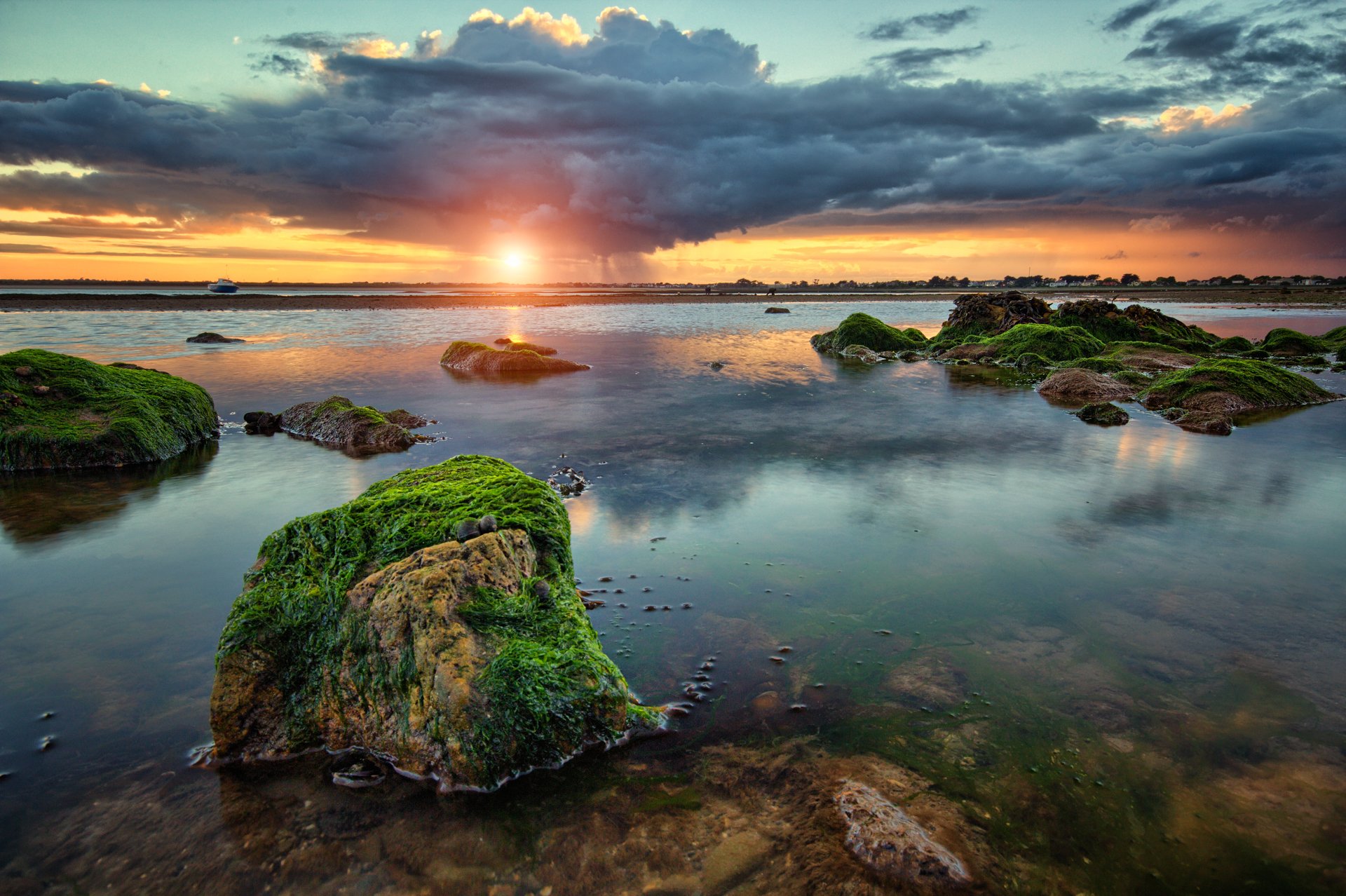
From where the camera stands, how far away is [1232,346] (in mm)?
24359

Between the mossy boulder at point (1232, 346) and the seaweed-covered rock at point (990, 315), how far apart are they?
5977 millimetres

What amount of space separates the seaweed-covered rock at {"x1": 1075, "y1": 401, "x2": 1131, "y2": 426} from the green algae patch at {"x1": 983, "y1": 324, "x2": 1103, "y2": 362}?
10.2m

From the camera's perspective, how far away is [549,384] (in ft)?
61.7

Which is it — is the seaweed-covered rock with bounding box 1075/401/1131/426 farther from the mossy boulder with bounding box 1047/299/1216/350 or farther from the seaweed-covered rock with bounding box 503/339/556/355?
the seaweed-covered rock with bounding box 503/339/556/355

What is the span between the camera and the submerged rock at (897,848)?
3.05 m

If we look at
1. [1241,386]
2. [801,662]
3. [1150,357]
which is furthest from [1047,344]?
[801,662]

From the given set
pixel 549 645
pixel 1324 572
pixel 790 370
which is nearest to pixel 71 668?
pixel 549 645

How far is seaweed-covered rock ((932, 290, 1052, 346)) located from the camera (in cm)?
2864

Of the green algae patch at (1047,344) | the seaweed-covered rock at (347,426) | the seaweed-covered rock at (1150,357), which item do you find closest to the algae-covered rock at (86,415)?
the seaweed-covered rock at (347,426)

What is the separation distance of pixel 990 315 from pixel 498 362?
22.2 meters

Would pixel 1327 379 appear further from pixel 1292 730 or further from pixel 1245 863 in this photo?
pixel 1245 863

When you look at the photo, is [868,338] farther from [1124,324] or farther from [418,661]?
[418,661]

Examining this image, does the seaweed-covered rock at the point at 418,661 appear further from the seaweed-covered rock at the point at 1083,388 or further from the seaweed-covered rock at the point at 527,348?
the seaweed-covered rock at the point at 527,348

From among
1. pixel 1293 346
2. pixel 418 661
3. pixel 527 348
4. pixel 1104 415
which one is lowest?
pixel 418 661
